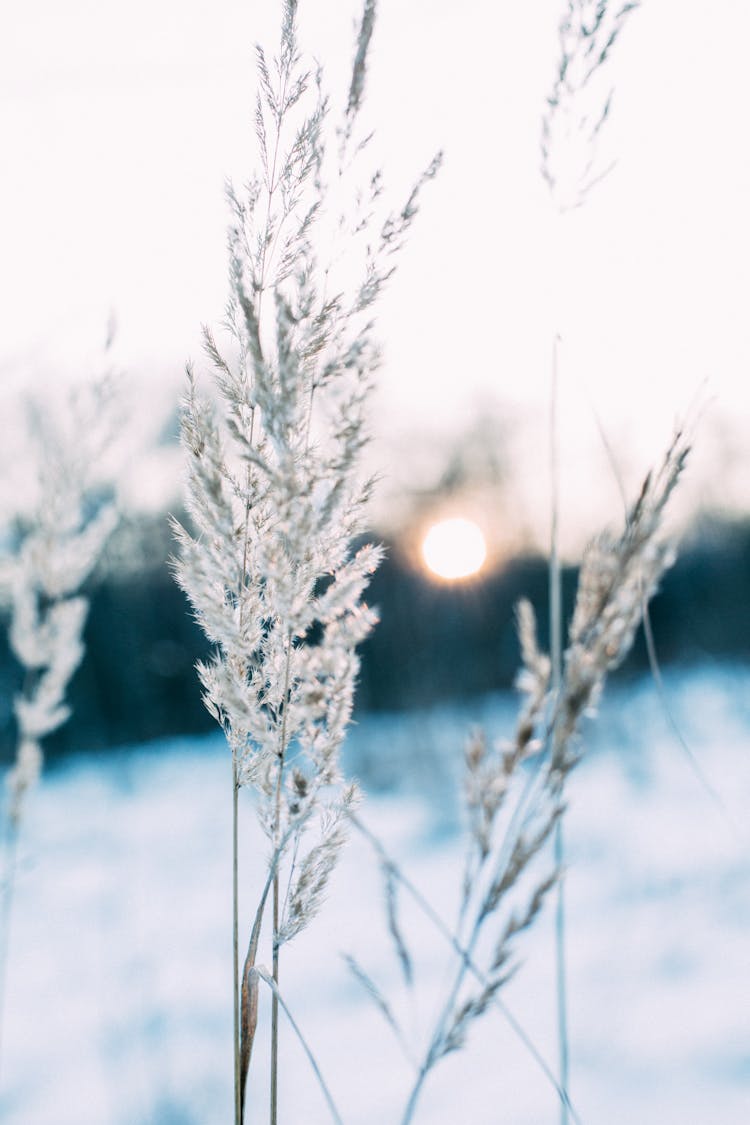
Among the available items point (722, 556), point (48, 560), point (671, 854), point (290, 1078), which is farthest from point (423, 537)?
point (48, 560)

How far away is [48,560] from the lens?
1.50 m

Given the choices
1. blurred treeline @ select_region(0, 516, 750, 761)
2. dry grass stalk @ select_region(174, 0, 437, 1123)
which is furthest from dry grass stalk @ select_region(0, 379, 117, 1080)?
blurred treeline @ select_region(0, 516, 750, 761)

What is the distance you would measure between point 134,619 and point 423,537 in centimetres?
453

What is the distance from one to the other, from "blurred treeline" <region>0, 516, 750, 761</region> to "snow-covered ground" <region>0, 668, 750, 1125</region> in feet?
11.9

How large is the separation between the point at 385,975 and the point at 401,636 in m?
8.99

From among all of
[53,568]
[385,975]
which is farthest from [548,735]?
[385,975]

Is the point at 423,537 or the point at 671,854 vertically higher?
the point at 423,537

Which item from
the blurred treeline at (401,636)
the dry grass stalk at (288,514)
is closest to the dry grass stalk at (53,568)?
the dry grass stalk at (288,514)

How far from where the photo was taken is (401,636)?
1291 centimetres

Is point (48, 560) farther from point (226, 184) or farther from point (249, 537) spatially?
point (226, 184)

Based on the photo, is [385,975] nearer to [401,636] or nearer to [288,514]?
[288,514]

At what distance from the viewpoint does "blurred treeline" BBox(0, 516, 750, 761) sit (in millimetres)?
11523

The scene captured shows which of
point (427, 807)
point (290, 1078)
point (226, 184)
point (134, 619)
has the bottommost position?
point (427, 807)

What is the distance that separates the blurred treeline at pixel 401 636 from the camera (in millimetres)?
11523
